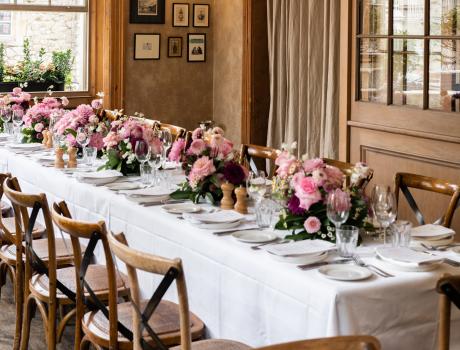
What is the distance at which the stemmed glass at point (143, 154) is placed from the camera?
4188 mm

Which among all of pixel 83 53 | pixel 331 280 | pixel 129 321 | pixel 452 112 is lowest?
pixel 129 321

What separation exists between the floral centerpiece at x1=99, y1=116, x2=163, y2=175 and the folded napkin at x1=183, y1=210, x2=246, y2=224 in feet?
3.26


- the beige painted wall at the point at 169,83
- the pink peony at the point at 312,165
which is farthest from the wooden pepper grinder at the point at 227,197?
the beige painted wall at the point at 169,83

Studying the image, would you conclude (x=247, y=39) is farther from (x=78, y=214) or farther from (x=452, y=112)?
(x=78, y=214)

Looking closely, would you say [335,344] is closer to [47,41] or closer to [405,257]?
[405,257]

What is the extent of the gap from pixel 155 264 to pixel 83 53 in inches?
248

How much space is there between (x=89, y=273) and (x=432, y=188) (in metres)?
1.59

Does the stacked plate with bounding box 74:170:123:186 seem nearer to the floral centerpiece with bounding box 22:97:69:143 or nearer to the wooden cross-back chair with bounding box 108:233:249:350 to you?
the wooden cross-back chair with bounding box 108:233:249:350

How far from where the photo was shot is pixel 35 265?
150 inches

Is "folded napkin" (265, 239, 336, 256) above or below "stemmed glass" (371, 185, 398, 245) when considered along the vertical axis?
below

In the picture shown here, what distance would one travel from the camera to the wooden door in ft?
15.7

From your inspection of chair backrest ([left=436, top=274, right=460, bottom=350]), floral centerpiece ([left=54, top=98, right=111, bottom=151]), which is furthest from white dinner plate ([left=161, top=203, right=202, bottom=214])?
chair backrest ([left=436, top=274, right=460, bottom=350])

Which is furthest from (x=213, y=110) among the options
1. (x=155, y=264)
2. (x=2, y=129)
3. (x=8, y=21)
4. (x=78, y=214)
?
(x=155, y=264)

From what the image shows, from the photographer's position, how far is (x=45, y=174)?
467 cm
